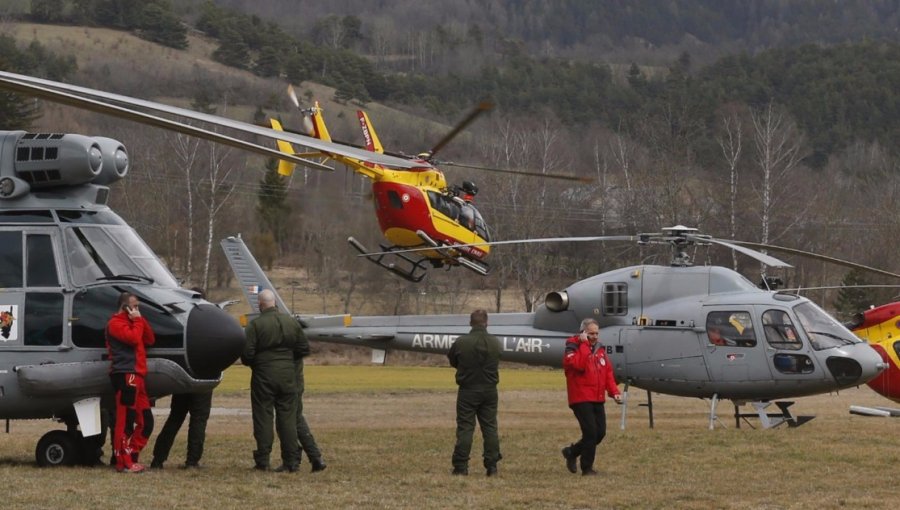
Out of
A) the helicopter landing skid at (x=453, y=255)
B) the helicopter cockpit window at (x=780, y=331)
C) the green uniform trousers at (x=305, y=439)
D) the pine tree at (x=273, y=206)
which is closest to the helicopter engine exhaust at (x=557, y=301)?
the helicopter cockpit window at (x=780, y=331)

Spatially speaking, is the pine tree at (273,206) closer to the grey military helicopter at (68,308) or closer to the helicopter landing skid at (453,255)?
the helicopter landing skid at (453,255)

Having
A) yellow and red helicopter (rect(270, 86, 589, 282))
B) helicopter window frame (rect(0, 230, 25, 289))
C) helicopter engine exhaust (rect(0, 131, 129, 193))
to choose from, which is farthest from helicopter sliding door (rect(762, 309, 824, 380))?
helicopter window frame (rect(0, 230, 25, 289))

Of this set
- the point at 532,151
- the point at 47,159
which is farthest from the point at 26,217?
the point at 532,151

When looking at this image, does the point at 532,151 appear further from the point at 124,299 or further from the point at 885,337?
the point at 124,299

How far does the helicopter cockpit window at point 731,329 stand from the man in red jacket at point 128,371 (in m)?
9.05

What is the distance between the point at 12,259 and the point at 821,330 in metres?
11.0

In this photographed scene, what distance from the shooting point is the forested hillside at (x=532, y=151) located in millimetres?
50875

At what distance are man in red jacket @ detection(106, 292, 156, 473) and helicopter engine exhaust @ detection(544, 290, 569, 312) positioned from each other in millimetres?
8586

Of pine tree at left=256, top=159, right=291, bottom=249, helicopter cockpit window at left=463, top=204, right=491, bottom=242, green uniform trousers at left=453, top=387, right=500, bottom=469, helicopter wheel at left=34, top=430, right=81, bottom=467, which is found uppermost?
pine tree at left=256, top=159, right=291, bottom=249

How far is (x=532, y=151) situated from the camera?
70750 millimetres

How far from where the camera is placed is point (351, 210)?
98.6 ft

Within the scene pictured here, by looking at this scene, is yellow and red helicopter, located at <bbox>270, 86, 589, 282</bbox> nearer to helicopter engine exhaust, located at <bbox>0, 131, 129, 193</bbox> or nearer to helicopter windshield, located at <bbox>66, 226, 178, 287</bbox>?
helicopter windshield, located at <bbox>66, 226, 178, 287</bbox>

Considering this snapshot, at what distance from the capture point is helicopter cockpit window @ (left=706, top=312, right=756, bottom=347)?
19391 mm

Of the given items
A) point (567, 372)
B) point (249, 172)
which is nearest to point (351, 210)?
point (567, 372)
